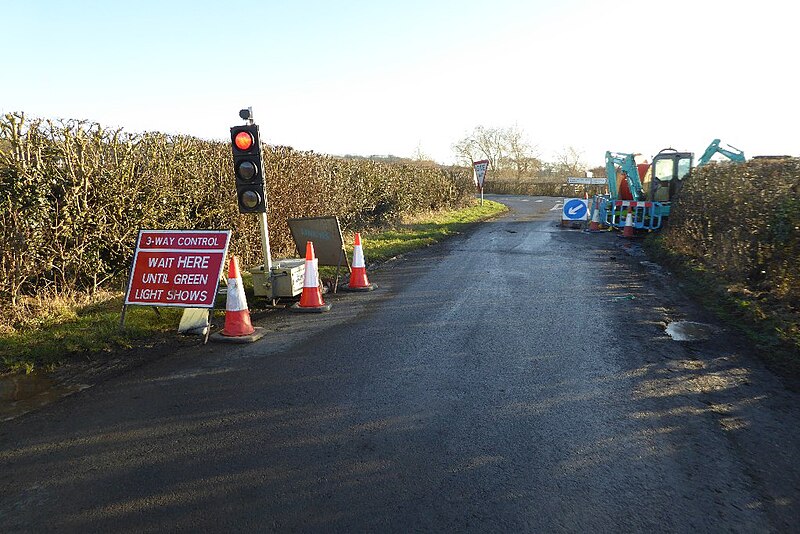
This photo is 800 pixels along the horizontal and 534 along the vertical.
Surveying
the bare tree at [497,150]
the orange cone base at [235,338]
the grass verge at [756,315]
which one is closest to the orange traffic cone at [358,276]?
the orange cone base at [235,338]

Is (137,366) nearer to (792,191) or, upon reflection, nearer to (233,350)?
(233,350)

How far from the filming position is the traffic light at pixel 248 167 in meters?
6.80

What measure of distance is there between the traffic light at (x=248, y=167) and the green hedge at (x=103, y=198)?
1645 millimetres

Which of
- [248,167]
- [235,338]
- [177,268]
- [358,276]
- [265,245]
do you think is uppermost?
[248,167]

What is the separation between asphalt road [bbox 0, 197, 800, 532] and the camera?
2.74 m

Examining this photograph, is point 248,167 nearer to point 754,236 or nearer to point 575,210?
point 754,236

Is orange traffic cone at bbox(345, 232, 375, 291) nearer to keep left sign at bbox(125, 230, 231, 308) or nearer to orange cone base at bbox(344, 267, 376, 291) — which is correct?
orange cone base at bbox(344, 267, 376, 291)

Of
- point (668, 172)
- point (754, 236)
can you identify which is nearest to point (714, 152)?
point (668, 172)

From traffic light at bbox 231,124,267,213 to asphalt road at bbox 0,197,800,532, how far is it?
1876 millimetres

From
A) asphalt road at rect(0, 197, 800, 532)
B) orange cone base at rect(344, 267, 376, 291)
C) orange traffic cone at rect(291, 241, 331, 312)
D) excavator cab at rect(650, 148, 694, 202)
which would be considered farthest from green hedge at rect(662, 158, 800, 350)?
orange traffic cone at rect(291, 241, 331, 312)

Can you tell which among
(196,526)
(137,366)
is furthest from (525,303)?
(196,526)

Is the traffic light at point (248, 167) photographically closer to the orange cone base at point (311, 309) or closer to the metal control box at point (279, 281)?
the metal control box at point (279, 281)

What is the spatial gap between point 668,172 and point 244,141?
14.0 m

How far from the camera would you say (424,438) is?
138 inches
